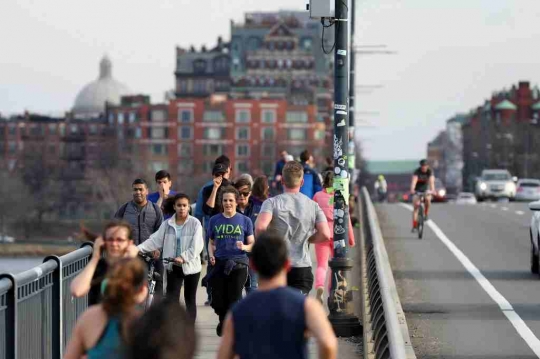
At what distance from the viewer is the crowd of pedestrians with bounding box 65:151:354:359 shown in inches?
252

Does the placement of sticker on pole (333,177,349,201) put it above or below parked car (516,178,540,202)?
above

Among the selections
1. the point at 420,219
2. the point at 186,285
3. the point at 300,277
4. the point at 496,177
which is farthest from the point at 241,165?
the point at 300,277

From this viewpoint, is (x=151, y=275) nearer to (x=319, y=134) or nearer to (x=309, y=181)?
(x=309, y=181)

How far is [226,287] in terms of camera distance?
14.4 metres

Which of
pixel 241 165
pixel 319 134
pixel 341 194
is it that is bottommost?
pixel 241 165

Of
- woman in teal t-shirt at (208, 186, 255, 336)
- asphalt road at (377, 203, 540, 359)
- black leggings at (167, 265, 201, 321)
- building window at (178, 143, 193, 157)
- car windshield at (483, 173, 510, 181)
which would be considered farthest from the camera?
building window at (178, 143, 193, 157)

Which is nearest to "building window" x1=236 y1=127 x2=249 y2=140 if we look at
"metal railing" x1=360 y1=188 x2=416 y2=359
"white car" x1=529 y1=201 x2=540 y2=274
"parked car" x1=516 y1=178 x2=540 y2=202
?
"parked car" x1=516 y1=178 x2=540 y2=202

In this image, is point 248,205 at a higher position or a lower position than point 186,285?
higher

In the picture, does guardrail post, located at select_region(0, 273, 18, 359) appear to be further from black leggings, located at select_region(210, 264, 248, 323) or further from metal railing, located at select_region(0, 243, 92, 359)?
black leggings, located at select_region(210, 264, 248, 323)

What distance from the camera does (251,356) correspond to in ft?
23.6

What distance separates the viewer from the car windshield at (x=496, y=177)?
237ft

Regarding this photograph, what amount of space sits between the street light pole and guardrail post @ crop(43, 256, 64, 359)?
13.9 feet

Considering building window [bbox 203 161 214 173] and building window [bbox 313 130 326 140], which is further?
building window [bbox 203 161 214 173]

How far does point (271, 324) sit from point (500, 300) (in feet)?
45.6
